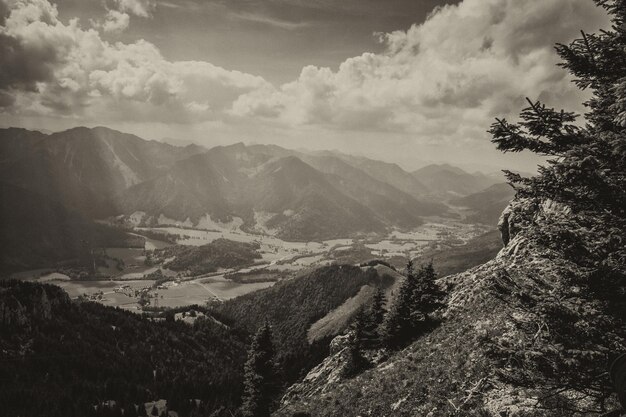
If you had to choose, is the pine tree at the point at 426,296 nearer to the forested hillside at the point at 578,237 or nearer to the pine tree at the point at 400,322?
the pine tree at the point at 400,322

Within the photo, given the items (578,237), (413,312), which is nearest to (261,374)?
(413,312)

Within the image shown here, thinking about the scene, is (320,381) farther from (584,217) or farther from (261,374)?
(584,217)

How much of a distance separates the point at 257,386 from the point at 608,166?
155 feet

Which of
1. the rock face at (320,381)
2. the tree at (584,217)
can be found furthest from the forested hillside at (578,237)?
the rock face at (320,381)

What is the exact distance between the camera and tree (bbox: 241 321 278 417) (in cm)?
4444

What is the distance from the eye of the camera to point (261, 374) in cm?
4600

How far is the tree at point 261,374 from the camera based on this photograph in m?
44.4

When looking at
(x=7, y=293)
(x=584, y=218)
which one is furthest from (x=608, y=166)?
(x=7, y=293)

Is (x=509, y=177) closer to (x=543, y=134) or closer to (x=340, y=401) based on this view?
(x=543, y=134)

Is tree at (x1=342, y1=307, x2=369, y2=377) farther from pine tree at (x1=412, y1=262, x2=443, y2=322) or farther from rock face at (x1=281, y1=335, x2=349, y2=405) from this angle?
pine tree at (x1=412, y1=262, x2=443, y2=322)

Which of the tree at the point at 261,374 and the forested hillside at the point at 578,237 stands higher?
the forested hillside at the point at 578,237

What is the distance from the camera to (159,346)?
18362cm

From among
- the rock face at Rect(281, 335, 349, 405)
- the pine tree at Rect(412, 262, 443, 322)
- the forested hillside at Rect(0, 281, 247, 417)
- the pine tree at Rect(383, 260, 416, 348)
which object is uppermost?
the pine tree at Rect(412, 262, 443, 322)

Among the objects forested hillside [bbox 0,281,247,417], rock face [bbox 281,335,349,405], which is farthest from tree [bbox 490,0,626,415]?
forested hillside [bbox 0,281,247,417]
